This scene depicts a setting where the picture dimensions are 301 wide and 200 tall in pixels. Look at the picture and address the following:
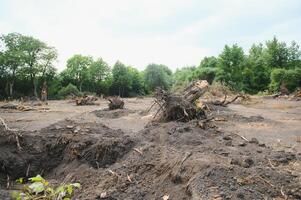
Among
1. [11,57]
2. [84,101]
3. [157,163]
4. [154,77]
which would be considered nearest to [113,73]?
[154,77]

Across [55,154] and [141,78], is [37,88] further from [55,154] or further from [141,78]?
[55,154]

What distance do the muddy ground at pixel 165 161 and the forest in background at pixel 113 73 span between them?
27.7 meters

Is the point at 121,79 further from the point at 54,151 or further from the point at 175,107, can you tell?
the point at 54,151

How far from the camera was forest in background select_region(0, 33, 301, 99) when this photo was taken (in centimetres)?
4284

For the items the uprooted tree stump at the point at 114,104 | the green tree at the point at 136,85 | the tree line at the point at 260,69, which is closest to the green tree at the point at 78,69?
the green tree at the point at 136,85

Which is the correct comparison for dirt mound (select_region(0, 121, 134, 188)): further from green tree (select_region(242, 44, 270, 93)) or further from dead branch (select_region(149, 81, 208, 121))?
green tree (select_region(242, 44, 270, 93))

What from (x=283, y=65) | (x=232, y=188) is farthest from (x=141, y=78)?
(x=232, y=188)

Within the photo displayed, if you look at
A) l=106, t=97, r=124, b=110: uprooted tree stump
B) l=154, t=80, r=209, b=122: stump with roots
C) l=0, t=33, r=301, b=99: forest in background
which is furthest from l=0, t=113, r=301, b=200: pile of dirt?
l=0, t=33, r=301, b=99: forest in background

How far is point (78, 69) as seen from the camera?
178 ft

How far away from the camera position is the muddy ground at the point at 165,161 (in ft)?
14.8

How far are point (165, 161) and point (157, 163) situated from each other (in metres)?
0.15

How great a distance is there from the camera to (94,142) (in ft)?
25.4

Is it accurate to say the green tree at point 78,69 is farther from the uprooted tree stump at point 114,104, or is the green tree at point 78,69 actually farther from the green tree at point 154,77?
the uprooted tree stump at point 114,104

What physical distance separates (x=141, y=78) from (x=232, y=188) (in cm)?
5613
